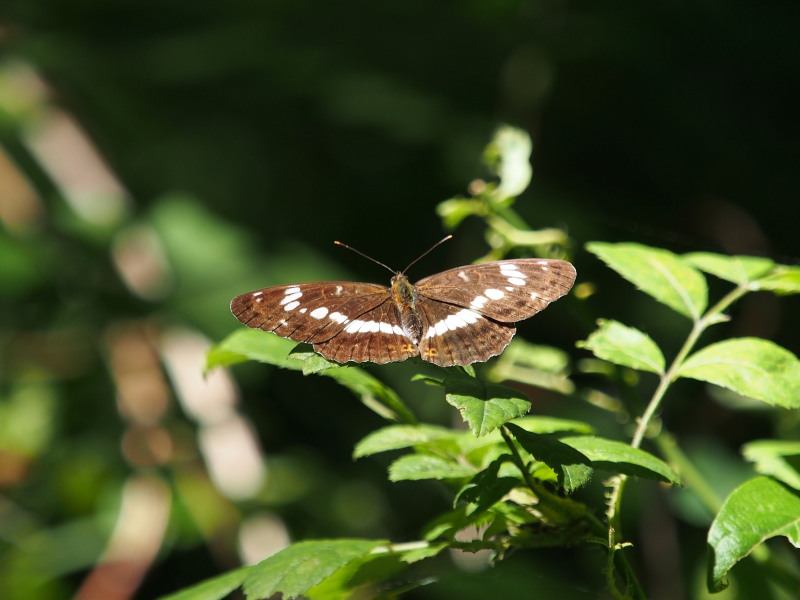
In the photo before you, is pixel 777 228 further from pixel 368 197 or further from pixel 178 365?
pixel 178 365

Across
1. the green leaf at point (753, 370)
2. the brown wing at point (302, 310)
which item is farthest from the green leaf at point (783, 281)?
the brown wing at point (302, 310)

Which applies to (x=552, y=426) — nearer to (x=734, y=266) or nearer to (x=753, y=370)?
(x=753, y=370)

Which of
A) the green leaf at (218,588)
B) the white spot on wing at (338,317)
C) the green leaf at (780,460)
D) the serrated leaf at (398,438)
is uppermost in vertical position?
the white spot on wing at (338,317)

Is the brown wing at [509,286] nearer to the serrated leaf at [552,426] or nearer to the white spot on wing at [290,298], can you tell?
the serrated leaf at [552,426]

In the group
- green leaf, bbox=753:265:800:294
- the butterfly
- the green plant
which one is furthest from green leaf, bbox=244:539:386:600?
green leaf, bbox=753:265:800:294

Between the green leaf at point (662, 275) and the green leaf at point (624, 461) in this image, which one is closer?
the green leaf at point (624, 461)

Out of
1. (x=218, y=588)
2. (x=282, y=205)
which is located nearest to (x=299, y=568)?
(x=218, y=588)
